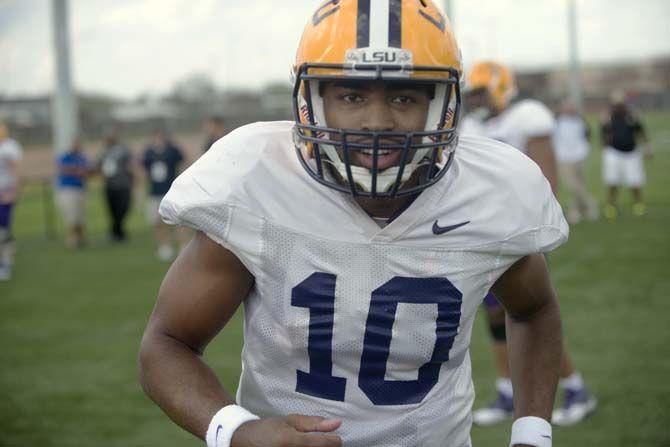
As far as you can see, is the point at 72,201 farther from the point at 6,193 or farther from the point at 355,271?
the point at 355,271

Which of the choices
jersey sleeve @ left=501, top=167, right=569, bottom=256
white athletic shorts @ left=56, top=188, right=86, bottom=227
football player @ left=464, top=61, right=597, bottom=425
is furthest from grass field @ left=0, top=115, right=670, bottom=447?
jersey sleeve @ left=501, top=167, right=569, bottom=256

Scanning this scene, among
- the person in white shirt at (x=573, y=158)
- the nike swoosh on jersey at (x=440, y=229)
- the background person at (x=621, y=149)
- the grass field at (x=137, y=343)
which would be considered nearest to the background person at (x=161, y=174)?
the grass field at (x=137, y=343)

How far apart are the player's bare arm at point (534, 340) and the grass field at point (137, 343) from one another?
2684mm

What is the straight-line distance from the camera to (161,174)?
12.5 m

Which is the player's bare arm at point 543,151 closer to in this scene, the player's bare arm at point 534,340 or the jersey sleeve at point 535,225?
the player's bare arm at point 534,340

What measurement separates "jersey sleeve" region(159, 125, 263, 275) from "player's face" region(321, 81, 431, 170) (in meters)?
0.25

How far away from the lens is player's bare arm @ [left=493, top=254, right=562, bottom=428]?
246cm

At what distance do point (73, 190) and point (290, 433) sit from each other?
12762mm

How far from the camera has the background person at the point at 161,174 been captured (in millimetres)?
12500

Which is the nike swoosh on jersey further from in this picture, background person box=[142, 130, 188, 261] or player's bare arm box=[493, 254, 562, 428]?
background person box=[142, 130, 188, 261]

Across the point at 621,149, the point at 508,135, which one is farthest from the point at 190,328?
the point at 621,149

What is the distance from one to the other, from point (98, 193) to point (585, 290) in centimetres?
2027

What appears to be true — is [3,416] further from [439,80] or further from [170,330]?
[439,80]

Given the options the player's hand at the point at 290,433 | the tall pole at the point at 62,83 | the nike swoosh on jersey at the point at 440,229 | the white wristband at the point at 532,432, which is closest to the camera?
the player's hand at the point at 290,433
